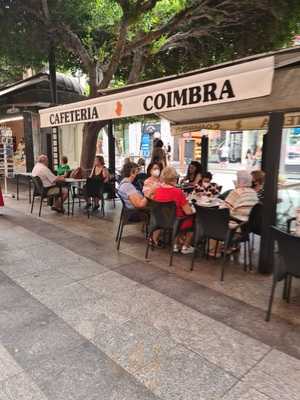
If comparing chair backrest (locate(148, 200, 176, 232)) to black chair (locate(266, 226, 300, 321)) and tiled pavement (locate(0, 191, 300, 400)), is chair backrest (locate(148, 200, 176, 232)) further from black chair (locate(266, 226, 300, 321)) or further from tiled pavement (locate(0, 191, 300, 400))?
black chair (locate(266, 226, 300, 321))

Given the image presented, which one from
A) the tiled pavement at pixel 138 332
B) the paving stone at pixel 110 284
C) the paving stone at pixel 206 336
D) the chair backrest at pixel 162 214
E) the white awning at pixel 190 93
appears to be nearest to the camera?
the tiled pavement at pixel 138 332

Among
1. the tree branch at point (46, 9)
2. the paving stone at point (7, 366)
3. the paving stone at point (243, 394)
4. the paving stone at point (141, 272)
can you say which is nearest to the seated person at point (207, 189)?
the paving stone at point (141, 272)

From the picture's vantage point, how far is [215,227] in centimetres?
378

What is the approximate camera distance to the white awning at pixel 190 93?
2936mm

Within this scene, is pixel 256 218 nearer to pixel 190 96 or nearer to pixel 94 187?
pixel 190 96

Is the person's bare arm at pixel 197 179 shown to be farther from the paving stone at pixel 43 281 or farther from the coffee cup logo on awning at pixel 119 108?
the paving stone at pixel 43 281

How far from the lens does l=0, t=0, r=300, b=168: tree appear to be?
710cm

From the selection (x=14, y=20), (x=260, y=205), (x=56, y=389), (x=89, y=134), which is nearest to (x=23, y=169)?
(x=89, y=134)

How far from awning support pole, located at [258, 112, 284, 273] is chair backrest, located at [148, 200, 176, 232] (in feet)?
3.66

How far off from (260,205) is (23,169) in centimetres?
1173

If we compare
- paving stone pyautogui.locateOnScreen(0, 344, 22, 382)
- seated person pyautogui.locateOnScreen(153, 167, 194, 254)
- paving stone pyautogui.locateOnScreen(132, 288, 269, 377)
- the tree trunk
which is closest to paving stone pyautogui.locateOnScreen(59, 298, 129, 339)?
paving stone pyautogui.locateOnScreen(132, 288, 269, 377)

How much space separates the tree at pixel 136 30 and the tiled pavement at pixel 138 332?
5476 millimetres

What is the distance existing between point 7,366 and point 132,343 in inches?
35.9

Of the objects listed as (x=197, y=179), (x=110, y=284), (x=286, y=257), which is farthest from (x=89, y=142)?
(x=286, y=257)
